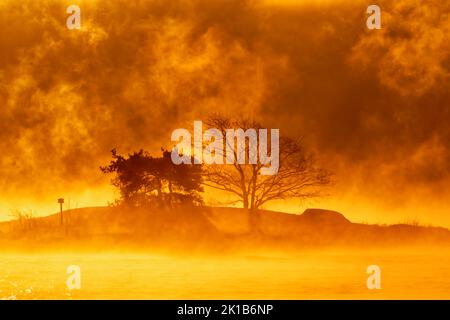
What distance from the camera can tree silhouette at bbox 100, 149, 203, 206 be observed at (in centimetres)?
4884

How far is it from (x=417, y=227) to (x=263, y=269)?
43.7 ft

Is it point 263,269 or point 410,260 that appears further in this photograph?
point 410,260

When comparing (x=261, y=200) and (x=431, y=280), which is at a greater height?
(x=261, y=200)

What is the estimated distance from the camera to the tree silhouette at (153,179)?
48844 mm

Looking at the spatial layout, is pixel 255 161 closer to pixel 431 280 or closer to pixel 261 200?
pixel 261 200

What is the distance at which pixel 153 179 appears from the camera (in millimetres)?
49719
